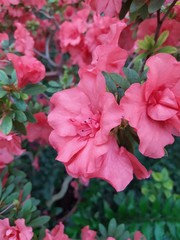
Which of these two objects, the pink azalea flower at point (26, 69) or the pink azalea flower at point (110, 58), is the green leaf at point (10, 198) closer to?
the pink azalea flower at point (26, 69)

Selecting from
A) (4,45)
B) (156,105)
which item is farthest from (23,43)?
(156,105)

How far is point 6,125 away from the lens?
99cm

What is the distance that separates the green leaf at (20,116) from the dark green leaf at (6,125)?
0.12 feet

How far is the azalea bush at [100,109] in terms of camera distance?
0.70m

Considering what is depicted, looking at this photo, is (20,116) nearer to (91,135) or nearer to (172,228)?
(91,135)

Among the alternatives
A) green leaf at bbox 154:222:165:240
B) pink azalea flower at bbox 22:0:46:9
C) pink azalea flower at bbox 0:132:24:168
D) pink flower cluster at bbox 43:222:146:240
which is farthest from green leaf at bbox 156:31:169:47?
green leaf at bbox 154:222:165:240

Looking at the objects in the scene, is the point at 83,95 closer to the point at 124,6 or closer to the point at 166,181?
the point at 124,6

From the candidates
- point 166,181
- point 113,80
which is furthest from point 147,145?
point 166,181

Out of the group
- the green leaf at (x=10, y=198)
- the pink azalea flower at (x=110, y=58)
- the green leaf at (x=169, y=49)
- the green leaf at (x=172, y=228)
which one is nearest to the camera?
the pink azalea flower at (x=110, y=58)

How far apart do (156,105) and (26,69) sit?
1.51ft

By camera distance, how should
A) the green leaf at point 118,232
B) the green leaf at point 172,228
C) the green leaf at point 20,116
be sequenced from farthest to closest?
the green leaf at point 172,228 → the green leaf at point 118,232 → the green leaf at point 20,116

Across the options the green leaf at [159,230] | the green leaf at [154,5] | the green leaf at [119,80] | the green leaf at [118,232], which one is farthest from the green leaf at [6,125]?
the green leaf at [159,230]

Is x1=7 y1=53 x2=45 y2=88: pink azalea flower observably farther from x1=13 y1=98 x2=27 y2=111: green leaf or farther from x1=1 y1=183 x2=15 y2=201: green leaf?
x1=1 y1=183 x2=15 y2=201: green leaf

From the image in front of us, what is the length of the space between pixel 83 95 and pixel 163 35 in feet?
1.04
